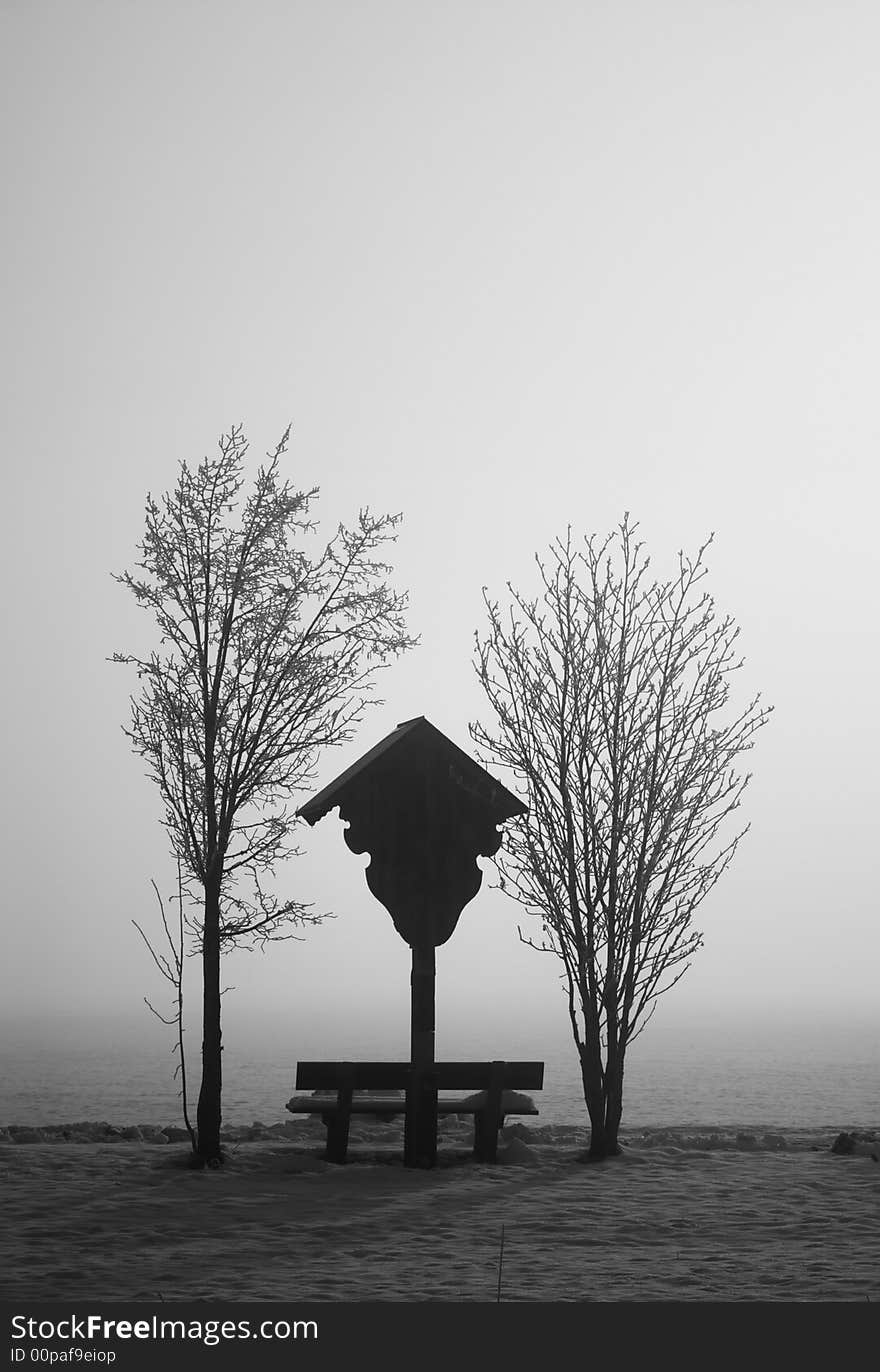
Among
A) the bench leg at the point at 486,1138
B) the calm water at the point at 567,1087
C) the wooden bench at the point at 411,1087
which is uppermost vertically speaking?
the wooden bench at the point at 411,1087

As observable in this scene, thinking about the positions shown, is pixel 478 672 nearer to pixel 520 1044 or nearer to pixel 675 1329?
pixel 675 1329

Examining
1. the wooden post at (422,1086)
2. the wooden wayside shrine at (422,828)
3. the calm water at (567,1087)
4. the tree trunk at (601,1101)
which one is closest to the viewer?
the wooden post at (422,1086)

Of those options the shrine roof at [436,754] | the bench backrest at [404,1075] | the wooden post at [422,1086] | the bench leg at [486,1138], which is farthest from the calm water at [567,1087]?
the shrine roof at [436,754]

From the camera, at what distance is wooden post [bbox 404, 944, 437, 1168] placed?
12.4 metres

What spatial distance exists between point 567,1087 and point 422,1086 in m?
44.0

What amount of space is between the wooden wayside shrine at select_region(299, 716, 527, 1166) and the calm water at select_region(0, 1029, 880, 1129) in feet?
31.5

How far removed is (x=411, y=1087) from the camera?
1249 centimetres

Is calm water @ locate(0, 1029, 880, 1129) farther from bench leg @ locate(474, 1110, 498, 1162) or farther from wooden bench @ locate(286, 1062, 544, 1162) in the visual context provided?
wooden bench @ locate(286, 1062, 544, 1162)

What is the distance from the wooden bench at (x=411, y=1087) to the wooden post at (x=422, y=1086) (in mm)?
31

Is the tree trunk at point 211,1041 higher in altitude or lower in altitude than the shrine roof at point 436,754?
lower

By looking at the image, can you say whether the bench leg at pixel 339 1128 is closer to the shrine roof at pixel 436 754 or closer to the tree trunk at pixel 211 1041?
the tree trunk at pixel 211 1041

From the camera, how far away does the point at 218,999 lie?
1338 centimetres

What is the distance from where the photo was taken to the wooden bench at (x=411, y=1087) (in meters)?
12.5

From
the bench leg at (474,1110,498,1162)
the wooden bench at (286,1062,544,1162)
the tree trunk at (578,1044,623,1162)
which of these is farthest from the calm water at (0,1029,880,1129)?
the wooden bench at (286,1062,544,1162)
